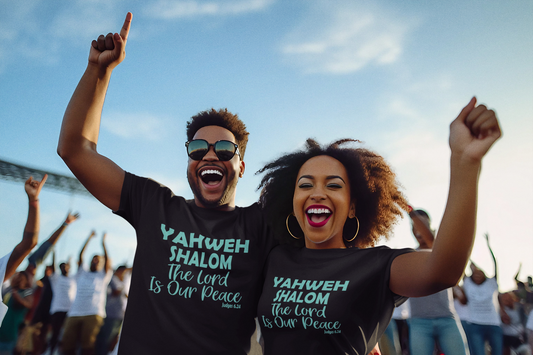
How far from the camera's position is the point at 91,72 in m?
2.29

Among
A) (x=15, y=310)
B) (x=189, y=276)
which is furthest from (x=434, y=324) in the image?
(x=15, y=310)

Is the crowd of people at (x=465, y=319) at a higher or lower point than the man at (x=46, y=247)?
lower

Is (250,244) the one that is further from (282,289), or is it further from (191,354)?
(191,354)

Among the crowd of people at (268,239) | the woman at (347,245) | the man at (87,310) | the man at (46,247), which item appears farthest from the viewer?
the man at (87,310)

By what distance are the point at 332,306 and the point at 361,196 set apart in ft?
2.65

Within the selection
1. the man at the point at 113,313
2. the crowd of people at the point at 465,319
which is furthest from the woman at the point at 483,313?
the man at the point at 113,313

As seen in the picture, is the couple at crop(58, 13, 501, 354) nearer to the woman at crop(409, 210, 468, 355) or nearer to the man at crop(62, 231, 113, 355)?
the woman at crop(409, 210, 468, 355)

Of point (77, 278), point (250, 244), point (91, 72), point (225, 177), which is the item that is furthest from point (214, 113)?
point (77, 278)

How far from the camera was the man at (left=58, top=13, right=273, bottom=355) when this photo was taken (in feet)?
6.93

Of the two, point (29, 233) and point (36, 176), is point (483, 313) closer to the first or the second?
point (29, 233)

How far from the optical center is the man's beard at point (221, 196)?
8.23 ft

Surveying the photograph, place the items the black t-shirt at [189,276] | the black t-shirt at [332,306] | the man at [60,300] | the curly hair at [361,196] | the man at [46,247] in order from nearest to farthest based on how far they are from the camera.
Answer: the black t-shirt at [332,306] < the black t-shirt at [189,276] < the curly hair at [361,196] < the man at [46,247] < the man at [60,300]

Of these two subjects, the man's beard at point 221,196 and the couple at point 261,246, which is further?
the man's beard at point 221,196

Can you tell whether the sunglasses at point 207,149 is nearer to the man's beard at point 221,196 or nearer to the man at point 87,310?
the man's beard at point 221,196
